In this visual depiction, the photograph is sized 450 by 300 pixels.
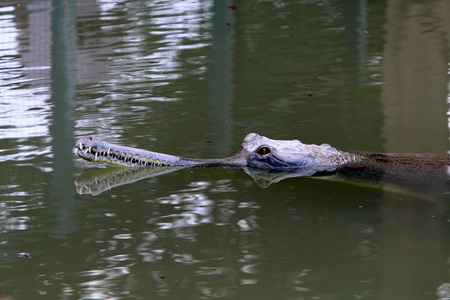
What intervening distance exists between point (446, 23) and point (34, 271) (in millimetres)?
8790

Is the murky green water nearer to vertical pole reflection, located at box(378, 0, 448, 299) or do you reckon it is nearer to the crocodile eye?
vertical pole reflection, located at box(378, 0, 448, 299)

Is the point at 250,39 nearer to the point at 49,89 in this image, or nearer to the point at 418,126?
the point at 49,89

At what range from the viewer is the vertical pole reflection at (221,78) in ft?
22.5

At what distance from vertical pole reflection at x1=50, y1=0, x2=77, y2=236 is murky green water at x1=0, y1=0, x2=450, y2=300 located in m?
0.03

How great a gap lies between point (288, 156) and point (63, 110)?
3.12 m

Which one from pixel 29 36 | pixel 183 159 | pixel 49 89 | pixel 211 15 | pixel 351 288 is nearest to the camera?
pixel 351 288

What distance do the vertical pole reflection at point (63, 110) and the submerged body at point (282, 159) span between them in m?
0.40

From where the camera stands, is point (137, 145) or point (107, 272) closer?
point (107, 272)

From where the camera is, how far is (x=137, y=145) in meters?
6.61

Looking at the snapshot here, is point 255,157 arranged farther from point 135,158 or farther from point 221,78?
point 221,78

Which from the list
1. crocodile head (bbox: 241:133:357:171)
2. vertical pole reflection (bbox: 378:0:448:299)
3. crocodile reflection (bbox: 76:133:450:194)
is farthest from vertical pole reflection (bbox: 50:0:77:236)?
vertical pole reflection (bbox: 378:0:448:299)

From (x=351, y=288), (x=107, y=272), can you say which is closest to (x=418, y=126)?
(x=351, y=288)

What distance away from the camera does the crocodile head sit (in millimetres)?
5832

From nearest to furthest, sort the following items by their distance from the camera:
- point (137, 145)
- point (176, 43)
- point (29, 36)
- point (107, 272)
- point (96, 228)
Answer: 1. point (107, 272)
2. point (96, 228)
3. point (137, 145)
4. point (176, 43)
5. point (29, 36)
